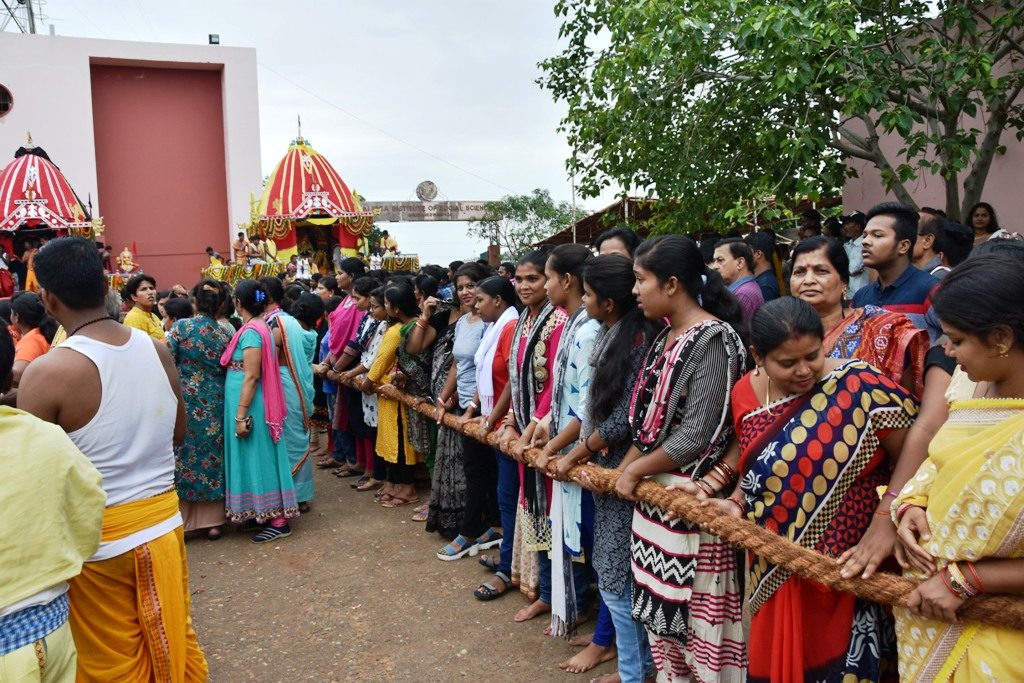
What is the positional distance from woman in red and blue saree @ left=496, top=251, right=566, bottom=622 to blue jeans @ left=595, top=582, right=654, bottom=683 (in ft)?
2.87

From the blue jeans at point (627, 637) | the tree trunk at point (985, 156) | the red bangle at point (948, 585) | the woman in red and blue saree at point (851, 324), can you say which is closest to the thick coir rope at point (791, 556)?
the red bangle at point (948, 585)

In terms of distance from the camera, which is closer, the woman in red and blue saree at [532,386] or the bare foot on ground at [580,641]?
the bare foot on ground at [580,641]

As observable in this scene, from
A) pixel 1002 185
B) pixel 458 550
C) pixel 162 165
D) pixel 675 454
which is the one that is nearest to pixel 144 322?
pixel 458 550

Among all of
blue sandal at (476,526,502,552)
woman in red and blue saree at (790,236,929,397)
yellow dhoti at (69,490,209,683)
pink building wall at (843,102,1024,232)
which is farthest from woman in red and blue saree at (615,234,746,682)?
pink building wall at (843,102,1024,232)

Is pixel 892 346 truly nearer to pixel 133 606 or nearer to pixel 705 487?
pixel 705 487

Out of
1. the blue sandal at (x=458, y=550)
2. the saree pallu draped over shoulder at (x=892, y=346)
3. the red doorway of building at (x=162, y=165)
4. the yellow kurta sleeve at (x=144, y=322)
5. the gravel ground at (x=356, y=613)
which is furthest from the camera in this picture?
the red doorway of building at (x=162, y=165)

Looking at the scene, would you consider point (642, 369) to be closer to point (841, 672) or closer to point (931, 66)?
point (841, 672)

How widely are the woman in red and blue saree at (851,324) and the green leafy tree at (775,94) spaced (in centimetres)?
335

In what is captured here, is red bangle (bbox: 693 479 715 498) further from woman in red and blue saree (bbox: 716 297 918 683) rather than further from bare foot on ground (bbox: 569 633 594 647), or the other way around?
bare foot on ground (bbox: 569 633 594 647)

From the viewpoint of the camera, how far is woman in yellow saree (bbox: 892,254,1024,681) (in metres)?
1.83

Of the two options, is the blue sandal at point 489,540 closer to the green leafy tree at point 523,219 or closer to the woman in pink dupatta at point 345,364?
the woman in pink dupatta at point 345,364

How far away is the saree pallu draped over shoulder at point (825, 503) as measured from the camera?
7.72 ft

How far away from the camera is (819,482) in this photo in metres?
2.38

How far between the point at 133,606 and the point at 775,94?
218 inches
